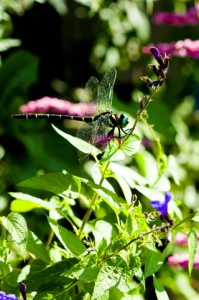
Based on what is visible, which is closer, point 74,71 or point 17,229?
point 17,229

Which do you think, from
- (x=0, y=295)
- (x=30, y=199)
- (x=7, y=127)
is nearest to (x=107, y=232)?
(x=30, y=199)

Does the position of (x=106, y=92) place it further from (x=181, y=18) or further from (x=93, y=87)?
(x=181, y=18)

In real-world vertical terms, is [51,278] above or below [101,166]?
below

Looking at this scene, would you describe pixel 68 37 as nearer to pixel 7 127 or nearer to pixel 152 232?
pixel 7 127

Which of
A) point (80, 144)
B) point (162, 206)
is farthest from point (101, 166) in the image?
point (162, 206)

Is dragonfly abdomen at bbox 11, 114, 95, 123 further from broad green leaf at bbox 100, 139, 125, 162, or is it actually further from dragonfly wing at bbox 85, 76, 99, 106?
broad green leaf at bbox 100, 139, 125, 162

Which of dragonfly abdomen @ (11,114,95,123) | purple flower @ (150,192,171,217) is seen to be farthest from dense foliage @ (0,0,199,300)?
dragonfly abdomen @ (11,114,95,123)
